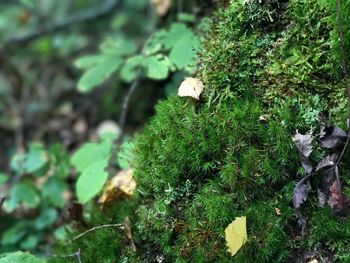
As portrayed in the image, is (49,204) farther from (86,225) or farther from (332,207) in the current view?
(332,207)

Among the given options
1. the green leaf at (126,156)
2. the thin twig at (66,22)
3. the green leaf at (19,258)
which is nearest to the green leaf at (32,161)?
the green leaf at (126,156)

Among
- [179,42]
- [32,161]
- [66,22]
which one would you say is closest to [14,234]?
[32,161]

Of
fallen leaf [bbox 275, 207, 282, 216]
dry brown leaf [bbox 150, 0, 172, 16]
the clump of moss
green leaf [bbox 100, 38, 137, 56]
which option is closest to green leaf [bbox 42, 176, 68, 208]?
green leaf [bbox 100, 38, 137, 56]

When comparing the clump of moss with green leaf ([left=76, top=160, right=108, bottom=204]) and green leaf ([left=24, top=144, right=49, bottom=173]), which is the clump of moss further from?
green leaf ([left=24, top=144, right=49, bottom=173])

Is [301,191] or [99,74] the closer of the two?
[301,191]

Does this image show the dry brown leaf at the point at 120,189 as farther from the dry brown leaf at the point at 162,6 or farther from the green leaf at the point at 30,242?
the dry brown leaf at the point at 162,6

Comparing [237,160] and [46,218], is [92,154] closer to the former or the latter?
[46,218]
